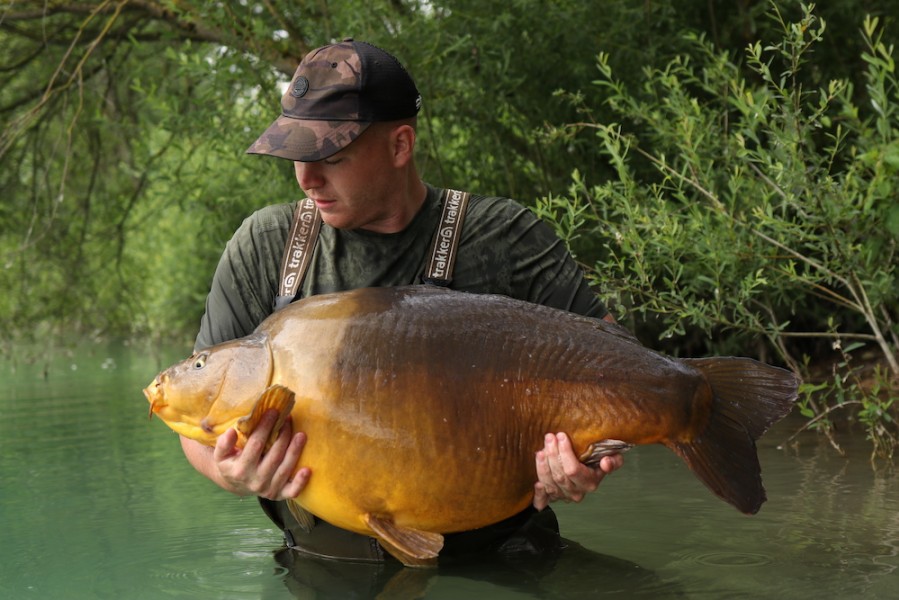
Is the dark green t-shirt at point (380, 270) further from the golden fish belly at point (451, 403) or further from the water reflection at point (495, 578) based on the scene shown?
the golden fish belly at point (451, 403)

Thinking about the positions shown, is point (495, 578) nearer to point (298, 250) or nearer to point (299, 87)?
point (298, 250)

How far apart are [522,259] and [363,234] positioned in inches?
18.4

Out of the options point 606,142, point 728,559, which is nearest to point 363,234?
point 728,559

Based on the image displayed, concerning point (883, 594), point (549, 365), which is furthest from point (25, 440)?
point (883, 594)

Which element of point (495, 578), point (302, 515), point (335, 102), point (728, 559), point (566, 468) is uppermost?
point (335, 102)

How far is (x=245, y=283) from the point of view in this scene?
3105 mm

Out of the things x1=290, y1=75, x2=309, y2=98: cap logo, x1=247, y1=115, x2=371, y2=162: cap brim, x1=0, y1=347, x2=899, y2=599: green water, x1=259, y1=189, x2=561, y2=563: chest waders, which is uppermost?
x1=290, y1=75, x2=309, y2=98: cap logo

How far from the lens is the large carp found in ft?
8.22

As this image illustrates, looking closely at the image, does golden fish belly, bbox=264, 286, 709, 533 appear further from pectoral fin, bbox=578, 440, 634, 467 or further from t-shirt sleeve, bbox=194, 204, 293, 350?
t-shirt sleeve, bbox=194, 204, 293, 350

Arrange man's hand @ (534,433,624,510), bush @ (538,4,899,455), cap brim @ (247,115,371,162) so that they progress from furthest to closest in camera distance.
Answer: bush @ (538,4,899,455), cap brim @ (247,115,371,162), man's hand @ (534,433,624,510)

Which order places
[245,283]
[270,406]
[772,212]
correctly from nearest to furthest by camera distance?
[270,406]
[245,283]
[772,212]

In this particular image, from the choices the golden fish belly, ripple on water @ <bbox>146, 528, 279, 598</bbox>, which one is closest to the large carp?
the golden fish belly

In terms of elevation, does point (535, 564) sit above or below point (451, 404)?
below

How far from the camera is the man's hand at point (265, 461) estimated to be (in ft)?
8.20
